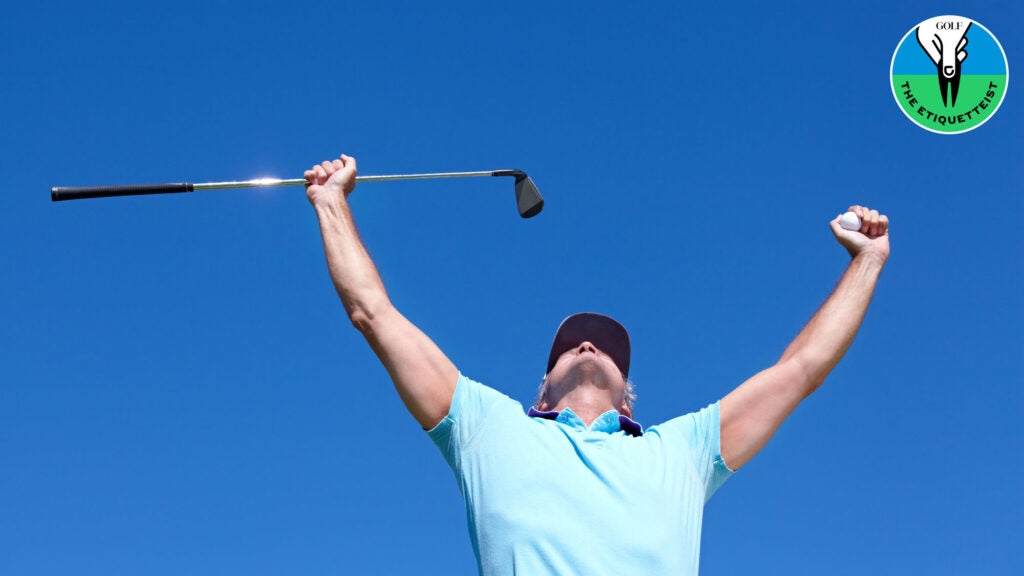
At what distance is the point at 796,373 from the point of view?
17.6 ft

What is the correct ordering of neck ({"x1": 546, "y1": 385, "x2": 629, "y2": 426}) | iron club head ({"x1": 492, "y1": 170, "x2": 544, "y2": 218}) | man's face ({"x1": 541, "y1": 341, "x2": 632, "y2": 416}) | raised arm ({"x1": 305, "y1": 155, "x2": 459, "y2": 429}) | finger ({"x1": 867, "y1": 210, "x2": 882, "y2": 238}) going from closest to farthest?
raised arm ({"x1": 305, "y1": 155, "x2": 459, "y2": 429}) < neck ({"x1": 546, "y1": 385, "x2": 629, "y2": 426}) < man's face ({"x1": 541, "y1": 341, "x2": 632, "y2": 416}) < finger ({"x1": 867, "y1": 210, "x2": 882, "y2": 238}) < iron club head ({"x1": 492, "y1": 170, "x2": 544, "y2": 218})

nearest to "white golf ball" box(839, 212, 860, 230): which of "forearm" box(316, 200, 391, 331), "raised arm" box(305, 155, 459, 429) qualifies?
"raised arm" box(305, 155, 459, 429)

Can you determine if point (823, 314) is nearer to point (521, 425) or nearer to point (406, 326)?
point (521, 425)

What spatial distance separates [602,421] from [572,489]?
79 centimetres

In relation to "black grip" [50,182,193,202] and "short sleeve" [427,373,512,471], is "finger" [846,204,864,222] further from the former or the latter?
"black grip" [50,182,193,202]

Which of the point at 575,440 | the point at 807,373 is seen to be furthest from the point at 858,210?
the point at 575,440

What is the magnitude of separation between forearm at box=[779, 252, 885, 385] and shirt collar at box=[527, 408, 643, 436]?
0.74m

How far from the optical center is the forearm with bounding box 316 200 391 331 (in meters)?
5.06

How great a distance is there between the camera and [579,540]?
468 cm

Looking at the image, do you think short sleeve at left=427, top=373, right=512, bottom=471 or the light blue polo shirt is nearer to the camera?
the light blue polo shirt

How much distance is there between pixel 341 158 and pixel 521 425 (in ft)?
5.45

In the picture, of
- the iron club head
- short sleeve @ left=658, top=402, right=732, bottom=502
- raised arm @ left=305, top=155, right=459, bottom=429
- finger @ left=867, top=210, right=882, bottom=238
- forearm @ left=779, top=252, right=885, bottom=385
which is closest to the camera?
raised arm @ left=305, top=155, right=459, bottom=429

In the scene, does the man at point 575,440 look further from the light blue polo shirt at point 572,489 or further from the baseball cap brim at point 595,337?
the baseball cap brim at point 595,337

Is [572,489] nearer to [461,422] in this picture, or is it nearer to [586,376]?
[461,422]
